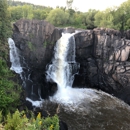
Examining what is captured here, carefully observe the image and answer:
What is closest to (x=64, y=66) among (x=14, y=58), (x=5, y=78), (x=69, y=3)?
(x=14, y=58)

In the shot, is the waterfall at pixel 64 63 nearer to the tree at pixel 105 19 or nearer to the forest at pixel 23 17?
the forest at pixel 23 17

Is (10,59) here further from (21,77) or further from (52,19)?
(52,19)

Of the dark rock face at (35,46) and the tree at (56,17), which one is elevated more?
the tree at (56,17)

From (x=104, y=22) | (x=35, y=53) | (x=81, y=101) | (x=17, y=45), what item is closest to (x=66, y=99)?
(x=81, y=101)

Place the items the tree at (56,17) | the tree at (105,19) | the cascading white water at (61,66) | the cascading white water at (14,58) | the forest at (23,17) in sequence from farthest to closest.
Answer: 1. the tree at (56,17)
2. the tree at (105,19)
3. the cascading white water at (61,66)
4. the cascading white water at (14,58)
5. the forest at (23,17)

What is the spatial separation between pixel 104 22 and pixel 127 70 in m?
19.6

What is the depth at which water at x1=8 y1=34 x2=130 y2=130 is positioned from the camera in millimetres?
19844

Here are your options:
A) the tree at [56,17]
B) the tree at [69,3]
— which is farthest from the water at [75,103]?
the tree at [69,3]

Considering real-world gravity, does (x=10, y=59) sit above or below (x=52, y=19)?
below

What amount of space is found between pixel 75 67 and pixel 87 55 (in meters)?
2.95

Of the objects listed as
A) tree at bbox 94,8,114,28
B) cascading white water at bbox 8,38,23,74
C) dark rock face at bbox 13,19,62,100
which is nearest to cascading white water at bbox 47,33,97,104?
dark rock face at bbox 13,19,62,100

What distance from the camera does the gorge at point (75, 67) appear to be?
2458 centimetres

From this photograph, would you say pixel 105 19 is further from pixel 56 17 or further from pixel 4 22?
pixel 4 22

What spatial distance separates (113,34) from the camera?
1135 inches
